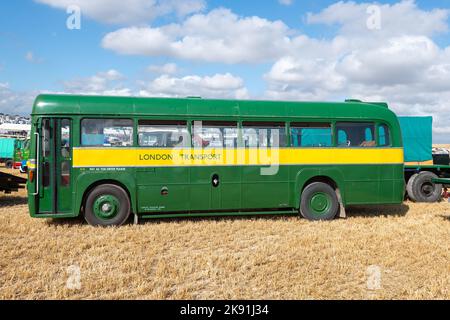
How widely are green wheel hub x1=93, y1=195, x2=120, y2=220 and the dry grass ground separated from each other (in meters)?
0.46

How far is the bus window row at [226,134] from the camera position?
8.73 m

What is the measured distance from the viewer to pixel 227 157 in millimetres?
9203

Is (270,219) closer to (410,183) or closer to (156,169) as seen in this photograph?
(156,169)

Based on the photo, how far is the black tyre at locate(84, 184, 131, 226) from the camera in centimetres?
870

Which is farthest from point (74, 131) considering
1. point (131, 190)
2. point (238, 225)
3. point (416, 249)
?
point (416, 249)

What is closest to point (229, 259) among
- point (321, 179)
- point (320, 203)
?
point (320, 203)

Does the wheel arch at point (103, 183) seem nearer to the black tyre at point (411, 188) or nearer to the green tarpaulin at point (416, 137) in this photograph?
the black tyre at point (411, 188)

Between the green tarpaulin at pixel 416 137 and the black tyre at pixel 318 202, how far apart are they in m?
5.89

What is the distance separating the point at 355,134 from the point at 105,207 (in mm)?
6159

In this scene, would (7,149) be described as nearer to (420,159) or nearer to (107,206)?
(107,206)

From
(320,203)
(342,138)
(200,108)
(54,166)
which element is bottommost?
(320,203)

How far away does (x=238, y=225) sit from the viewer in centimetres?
892

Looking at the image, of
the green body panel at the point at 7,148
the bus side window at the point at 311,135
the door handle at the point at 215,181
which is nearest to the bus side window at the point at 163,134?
the door handle at the point at 215,181
